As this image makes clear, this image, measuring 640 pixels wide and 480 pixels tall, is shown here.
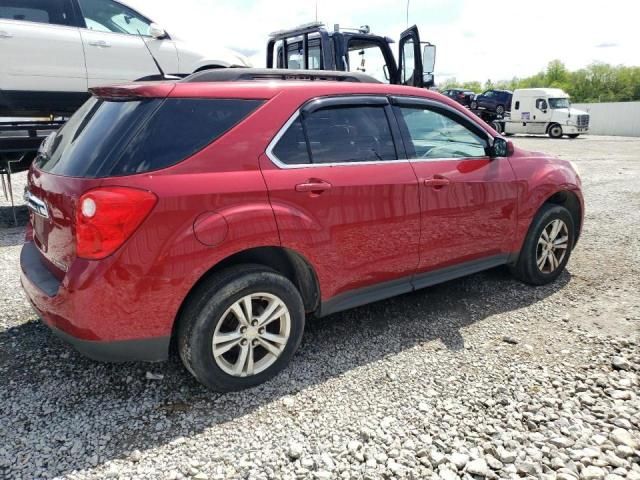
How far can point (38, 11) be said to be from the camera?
588cm

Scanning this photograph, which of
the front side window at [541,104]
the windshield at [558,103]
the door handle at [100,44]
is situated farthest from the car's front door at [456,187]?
the windshield at [558,103]

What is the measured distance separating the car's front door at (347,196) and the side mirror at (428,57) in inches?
230

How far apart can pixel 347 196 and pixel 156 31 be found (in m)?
4.89

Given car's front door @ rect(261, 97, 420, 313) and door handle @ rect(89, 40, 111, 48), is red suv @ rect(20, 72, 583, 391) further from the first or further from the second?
door handle @ rect(89, 40, 111, 48)

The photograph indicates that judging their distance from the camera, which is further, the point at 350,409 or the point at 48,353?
the point at 48,353

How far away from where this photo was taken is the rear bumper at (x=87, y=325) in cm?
237

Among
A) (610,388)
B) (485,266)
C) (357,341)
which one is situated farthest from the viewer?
(485,266)

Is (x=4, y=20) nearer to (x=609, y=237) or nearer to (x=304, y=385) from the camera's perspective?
(x=304, y=385)

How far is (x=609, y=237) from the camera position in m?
5.99

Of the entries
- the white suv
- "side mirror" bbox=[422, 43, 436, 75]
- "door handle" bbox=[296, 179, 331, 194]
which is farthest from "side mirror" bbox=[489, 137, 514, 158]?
"side mirror" bbox=[422, 43, 436, 75]

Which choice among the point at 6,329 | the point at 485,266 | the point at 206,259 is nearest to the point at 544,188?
the point at 485,266

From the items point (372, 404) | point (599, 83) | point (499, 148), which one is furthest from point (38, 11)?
point (599, 83)

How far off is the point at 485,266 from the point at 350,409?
1.86 m

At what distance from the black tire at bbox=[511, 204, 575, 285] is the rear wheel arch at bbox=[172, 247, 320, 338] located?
2.10m
